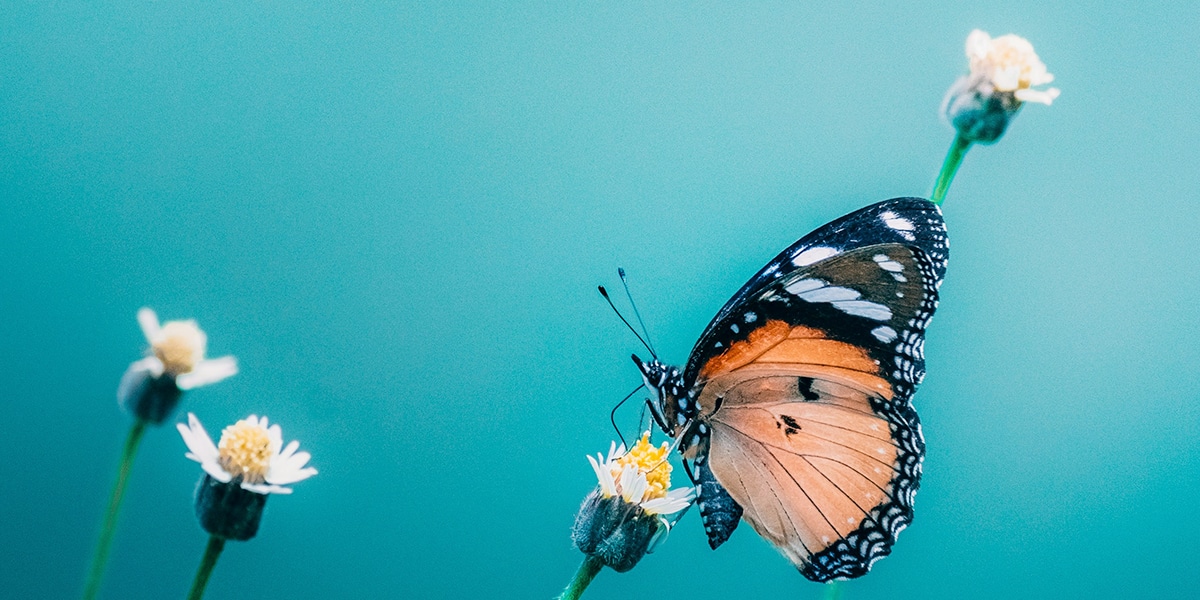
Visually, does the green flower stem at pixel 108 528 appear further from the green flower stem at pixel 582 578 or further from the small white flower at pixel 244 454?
the green flower stem at pixel 582 578

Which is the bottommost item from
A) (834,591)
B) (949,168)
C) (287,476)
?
(834,591)

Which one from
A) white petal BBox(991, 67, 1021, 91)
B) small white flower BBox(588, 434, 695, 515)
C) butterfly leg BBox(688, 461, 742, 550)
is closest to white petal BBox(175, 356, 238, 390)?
small white flower BBox(588, 434, 695, 515)

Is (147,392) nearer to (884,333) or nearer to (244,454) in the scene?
(244,454)

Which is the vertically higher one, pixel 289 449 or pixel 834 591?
pixel 289 449

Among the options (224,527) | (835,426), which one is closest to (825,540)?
(835,426)

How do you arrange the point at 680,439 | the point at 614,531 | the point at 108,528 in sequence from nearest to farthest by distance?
the point at 108,528, the point at 614,531, the point at 680,439

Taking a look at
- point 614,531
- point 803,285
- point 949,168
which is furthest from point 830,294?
point 614,531

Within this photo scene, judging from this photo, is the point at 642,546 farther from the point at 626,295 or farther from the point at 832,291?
the point at 626,295
